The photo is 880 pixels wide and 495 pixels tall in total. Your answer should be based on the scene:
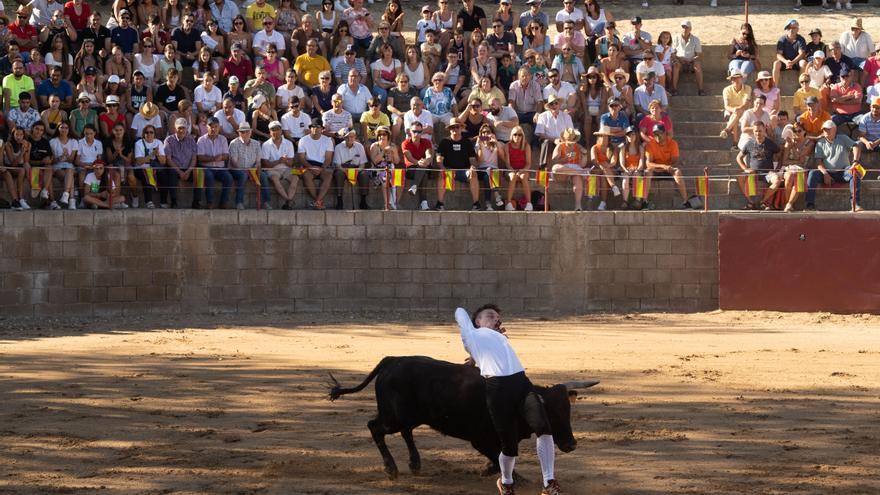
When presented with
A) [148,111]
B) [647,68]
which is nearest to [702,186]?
[647,68]

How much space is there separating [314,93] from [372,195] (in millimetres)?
2038

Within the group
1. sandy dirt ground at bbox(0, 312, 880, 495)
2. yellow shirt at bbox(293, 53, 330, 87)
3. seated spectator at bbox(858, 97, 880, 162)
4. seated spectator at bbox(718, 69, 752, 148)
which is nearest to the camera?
sandy dirt ground at bbox(0, 312, 880, 495)

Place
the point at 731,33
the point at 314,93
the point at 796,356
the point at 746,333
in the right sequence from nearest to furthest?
the point at 796,356
the point at 746,333
the point at 314,93
the point at 731,33

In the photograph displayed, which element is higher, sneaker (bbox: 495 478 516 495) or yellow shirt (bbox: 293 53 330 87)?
yellow shirt (bbox: 293 53 330 87)

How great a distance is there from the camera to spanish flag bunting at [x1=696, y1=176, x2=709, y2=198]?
21.5 metres

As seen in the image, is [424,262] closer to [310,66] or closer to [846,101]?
[310,66]

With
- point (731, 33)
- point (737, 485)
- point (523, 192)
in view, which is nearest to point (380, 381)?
point (737, 485)

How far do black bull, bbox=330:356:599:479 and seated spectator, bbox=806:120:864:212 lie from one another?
11.6 m

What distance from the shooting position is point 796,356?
17141 mm

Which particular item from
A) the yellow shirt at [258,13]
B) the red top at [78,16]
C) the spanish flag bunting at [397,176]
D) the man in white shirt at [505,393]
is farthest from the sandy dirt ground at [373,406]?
the yellow shirt at [258,13]

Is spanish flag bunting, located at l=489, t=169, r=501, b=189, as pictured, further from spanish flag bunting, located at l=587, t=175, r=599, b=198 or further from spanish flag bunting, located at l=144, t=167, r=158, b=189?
spanish flag bunting, located at l=144, t=167, r=158, b=189

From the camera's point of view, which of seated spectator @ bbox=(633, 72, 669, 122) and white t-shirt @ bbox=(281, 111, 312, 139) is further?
seated spectator @ bbox=(633, 72, 669, 122)

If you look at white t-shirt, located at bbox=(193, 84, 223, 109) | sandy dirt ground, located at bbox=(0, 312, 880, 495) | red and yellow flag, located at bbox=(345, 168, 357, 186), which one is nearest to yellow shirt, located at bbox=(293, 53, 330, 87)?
white t-shirt, located at bbox=(193, 84, 223, 109)

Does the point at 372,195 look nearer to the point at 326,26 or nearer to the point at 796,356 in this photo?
the point at 326,26
